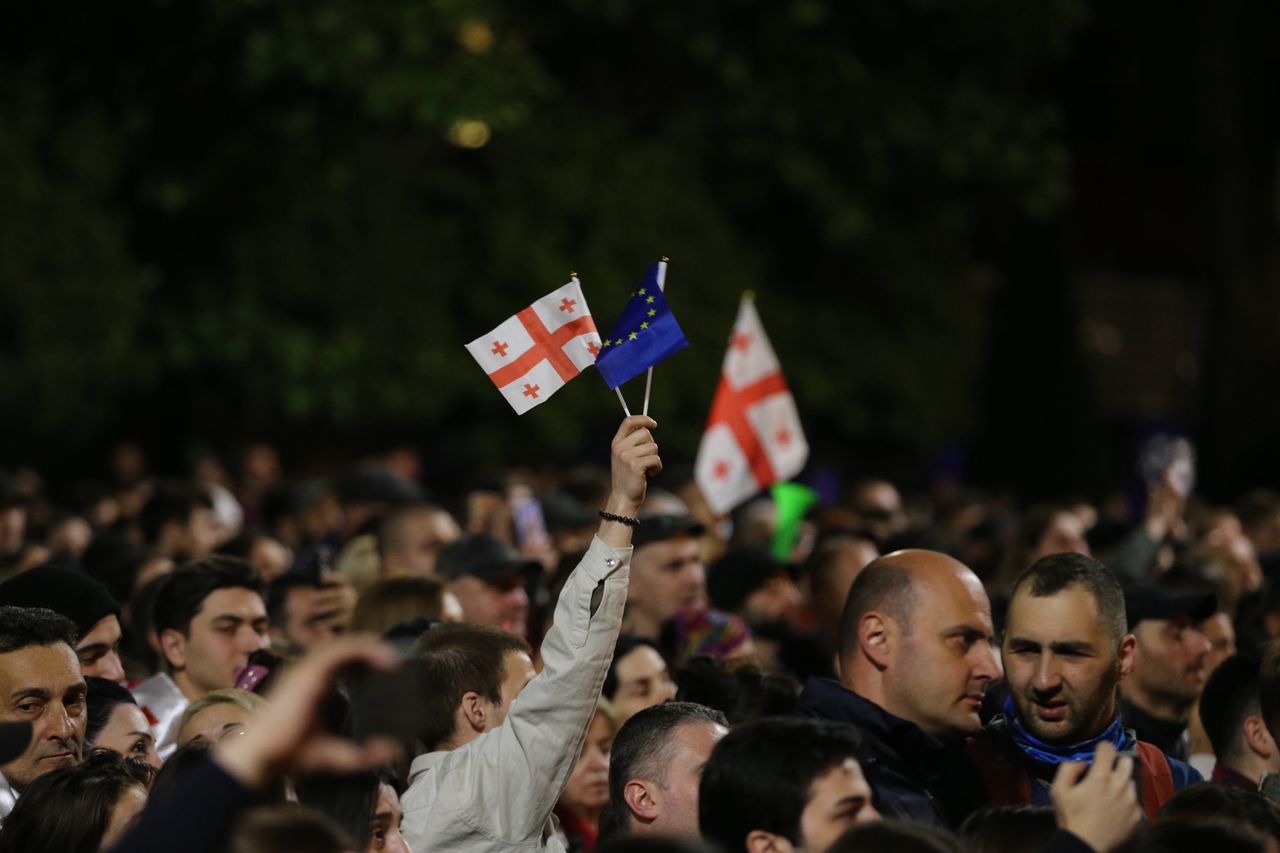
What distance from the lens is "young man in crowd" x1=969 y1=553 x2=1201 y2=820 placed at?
17.1 feet

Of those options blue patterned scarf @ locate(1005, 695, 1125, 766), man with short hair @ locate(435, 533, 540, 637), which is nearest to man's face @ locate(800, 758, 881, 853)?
blue patterned scarf @ locate(1005, 695, 1125, 766)

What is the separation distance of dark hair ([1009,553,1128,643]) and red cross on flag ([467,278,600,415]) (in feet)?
5.14

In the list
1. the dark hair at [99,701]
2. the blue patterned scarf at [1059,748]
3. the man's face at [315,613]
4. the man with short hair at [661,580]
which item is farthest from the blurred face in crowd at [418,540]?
the blue patterned scarf at [1059,748]

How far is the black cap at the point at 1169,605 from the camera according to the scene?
23.5ft

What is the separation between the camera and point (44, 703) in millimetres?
5523

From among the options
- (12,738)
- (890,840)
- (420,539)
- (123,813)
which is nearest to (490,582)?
(420,539)

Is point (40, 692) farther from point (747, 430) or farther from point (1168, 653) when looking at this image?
point (747, 430)

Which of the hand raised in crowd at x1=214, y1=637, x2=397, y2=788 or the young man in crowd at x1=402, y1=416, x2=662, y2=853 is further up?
the hand raised in crowd at x1=214, y1=637, x2=397, y2=788

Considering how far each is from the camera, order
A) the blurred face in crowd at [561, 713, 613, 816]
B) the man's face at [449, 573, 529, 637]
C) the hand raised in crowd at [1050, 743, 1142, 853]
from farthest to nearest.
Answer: the man's face at [449, 573, 529, 637]
the blurred face in crowd at [561, 713, 613, 816]
the hand raised in crowd at [1050, 743, 1142, 853]

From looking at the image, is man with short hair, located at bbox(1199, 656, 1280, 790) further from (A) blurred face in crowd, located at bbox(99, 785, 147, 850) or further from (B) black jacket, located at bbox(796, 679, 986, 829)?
(A) blurred face in crowd, located at bbox(99, 785, 147, 850)

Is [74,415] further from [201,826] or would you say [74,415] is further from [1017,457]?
[201,826]

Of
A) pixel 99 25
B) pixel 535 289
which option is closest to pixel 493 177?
pixel 535 289

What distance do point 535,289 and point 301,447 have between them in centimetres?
395

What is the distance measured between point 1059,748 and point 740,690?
153 cm
